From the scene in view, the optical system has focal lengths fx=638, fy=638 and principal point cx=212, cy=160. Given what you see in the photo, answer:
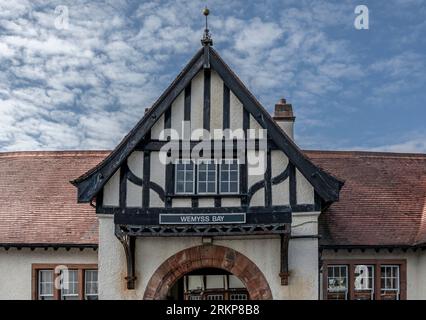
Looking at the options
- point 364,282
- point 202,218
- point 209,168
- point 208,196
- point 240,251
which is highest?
point 209,168

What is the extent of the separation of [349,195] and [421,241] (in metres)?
2.92

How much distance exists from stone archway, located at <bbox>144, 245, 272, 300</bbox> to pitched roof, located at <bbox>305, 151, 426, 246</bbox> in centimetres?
292

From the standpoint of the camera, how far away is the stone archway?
16062mm

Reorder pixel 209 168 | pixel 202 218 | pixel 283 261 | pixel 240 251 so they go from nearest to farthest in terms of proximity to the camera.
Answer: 1. pixel 202 218
2. pixel 283 261
3. pixel 240 251
4. pixel 209 168

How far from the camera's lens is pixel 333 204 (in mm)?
19672

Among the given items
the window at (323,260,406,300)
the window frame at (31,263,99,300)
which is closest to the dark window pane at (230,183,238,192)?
the window at (323,260,406,300)

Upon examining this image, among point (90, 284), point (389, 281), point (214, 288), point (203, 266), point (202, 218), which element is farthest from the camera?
point (214, 288)

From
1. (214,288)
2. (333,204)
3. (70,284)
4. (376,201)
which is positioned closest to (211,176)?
(333,204)

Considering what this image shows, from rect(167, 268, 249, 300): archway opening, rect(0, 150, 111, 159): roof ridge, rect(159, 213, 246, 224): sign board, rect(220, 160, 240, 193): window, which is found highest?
rect(0, 150, 111, 159): roof ridge

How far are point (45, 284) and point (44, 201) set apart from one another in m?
2.65

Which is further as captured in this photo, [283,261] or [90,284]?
[90,284]

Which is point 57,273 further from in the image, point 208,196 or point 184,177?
point 208,196

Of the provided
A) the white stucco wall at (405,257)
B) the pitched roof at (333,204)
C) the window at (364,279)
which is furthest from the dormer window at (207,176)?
the window at (364,279)

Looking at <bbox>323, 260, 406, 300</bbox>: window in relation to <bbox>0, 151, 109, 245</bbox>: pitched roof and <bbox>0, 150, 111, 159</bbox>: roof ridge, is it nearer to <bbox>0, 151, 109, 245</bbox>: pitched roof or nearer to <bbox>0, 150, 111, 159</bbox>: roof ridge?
<bbox>0, 151, 109, 245</bbox>: pitched roof
